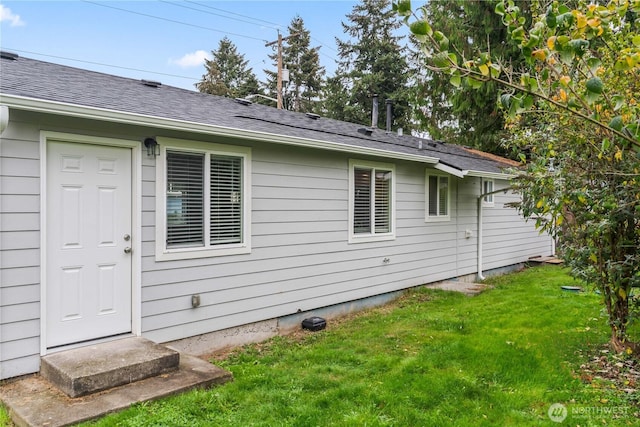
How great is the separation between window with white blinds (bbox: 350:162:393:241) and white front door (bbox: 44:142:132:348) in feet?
11.9

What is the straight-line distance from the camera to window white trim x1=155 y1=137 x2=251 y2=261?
4.59 meters

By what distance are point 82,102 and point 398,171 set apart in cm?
530

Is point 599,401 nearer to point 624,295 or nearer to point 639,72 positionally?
point 624,295

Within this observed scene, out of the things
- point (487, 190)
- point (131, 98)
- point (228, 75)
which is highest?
point (228, 75)

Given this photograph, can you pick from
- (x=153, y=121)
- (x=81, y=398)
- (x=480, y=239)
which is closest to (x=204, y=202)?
(x=153, y=121)

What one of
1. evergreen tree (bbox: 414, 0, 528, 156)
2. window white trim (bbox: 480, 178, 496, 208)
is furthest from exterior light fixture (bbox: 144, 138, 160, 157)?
evergreen tree (bbox: 414, 0, 528, 156)

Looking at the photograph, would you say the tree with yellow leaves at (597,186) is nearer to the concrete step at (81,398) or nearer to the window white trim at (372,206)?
the window white trim at (372,206)

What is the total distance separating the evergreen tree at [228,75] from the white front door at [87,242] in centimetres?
2835

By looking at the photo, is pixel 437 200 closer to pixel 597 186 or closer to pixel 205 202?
pixel 597 186

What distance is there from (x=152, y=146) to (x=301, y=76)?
1139 inches

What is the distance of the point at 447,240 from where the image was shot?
30.3ft

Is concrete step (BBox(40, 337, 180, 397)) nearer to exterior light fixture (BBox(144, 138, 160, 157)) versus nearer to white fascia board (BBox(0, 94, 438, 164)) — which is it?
exterior light fixture (BBox(144, 138, 160, 157))

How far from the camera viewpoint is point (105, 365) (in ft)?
11.9

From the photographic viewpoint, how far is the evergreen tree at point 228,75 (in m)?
31.8
